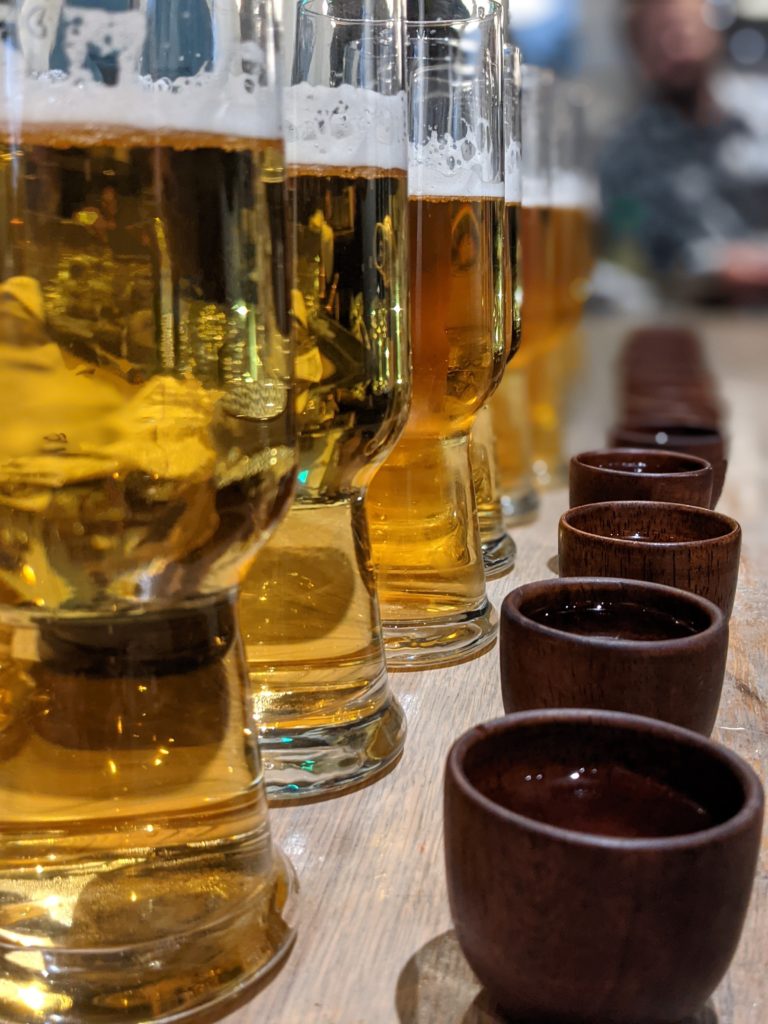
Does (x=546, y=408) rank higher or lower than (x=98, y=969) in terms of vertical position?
higher

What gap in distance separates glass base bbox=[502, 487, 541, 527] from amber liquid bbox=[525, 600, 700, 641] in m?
0.49

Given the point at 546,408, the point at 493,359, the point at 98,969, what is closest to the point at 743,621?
the point at 493,359

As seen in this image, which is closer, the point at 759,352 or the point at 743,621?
the point at 743,621

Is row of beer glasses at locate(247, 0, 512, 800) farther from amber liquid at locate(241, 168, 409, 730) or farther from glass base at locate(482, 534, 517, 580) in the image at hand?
glass base at locate(482, 534, 517, 580)

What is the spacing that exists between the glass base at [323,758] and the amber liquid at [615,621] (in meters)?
0.10

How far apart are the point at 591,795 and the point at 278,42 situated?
0.28m

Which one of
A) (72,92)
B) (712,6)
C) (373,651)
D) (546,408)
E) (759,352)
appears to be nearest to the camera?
(72,92)

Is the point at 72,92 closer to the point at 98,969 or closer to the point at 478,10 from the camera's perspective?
the point at 98,969

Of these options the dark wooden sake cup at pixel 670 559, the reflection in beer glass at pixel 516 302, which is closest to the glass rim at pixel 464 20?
the reflection in beer glass at pixel 516 302

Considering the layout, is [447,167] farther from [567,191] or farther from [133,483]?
[567,191]

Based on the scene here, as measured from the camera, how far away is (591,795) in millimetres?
404

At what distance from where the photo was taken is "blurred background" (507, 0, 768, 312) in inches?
187

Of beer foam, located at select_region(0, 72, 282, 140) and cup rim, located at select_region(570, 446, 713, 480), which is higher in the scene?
beer foam, located at select_region(0, 72, 282, 140)

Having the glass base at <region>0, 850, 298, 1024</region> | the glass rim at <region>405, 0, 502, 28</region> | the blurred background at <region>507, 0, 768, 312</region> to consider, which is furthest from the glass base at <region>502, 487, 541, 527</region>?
the blurred background at <region>507, 0, 768, 312</region>
